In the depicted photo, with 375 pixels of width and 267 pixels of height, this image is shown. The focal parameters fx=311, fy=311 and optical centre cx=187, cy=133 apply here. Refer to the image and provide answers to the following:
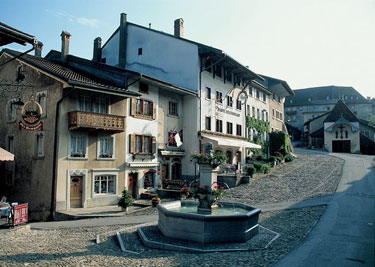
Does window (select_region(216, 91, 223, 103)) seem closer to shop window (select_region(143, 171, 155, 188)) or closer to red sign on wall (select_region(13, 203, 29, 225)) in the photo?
shop window (select_region(143, 171, 155, 188))

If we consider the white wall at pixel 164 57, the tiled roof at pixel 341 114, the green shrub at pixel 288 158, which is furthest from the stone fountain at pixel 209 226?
the tiled roof at pixel 341 114

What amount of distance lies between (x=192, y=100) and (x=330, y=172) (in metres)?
14.2

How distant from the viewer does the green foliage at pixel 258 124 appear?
38.0 m

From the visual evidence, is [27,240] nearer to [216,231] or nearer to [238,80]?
[216,231]

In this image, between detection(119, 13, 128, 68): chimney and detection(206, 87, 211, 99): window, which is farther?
detection(119, 13, 128, 68): chimney

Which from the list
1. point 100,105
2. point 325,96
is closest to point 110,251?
point 100,105

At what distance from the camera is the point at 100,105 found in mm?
21656

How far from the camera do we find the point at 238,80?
35375 mm

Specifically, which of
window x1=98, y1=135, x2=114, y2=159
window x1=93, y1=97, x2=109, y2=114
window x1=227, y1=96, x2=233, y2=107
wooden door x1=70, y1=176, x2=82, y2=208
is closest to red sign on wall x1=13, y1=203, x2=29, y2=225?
wooden door x1=70, y1=176, x2=82, y2=208

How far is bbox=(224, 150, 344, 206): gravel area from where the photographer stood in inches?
804

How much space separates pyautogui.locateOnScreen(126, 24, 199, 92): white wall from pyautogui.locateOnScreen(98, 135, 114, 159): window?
9.57 meters

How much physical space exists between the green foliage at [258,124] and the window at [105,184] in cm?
2044

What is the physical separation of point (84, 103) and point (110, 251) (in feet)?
42.5

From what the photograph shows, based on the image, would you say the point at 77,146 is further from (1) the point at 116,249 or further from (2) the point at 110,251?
(2) the point at 110,251
